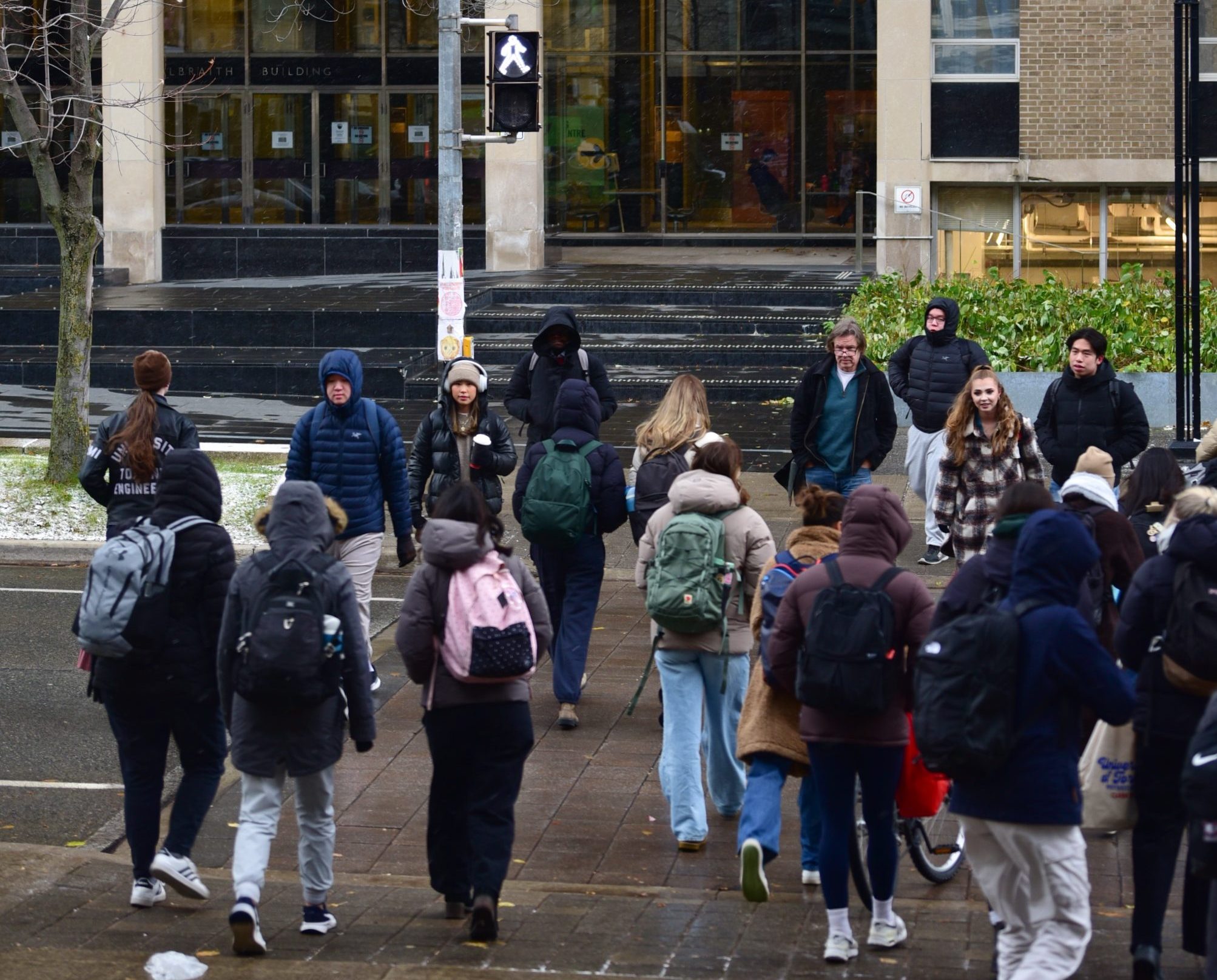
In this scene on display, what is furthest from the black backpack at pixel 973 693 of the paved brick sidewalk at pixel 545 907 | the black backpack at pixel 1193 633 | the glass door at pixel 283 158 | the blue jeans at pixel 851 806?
the glass door at pixel 283 158

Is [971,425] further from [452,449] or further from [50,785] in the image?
[50,785]

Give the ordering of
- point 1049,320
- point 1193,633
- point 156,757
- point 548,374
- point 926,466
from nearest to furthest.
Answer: point 1193,633 → point 156,757 → point 548,374 → point 926,466 → point 1049,320

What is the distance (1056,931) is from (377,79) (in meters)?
28.0

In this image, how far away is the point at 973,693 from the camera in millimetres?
4980

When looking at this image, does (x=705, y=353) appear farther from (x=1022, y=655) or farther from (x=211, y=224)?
(x=1022, y=655)

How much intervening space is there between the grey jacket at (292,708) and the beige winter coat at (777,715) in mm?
1417

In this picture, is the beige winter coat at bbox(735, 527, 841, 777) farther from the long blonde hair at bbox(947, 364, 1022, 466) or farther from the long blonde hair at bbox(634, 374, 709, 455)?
the long blonde hair at bbox(947, 364, 1022, 466)

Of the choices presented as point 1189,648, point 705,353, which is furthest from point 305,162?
point 1189,648

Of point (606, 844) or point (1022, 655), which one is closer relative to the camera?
point (1022, 655)

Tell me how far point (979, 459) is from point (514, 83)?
686 cm

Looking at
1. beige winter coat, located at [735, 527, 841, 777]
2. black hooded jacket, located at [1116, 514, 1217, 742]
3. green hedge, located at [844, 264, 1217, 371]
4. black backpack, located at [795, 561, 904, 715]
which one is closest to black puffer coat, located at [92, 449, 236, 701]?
beige winter coat, located at [735, 527, 841, 777]

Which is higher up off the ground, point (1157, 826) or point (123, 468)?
point (123, 468)

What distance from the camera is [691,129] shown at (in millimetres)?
32844

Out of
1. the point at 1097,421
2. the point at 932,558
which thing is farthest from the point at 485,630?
the point at 932,558
